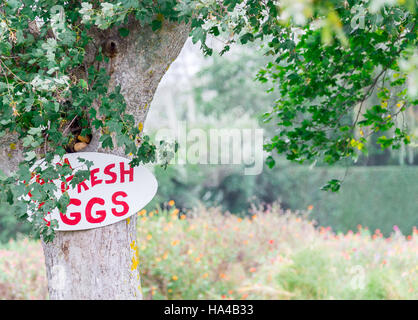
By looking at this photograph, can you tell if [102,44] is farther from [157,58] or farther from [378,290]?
[378,290]

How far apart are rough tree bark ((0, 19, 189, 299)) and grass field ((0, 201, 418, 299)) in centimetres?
290

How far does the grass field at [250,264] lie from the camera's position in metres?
5.27

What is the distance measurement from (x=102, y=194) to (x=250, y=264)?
163 inches

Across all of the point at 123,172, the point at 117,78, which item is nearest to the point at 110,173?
the point at 123,172

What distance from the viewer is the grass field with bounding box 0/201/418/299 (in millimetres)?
5267

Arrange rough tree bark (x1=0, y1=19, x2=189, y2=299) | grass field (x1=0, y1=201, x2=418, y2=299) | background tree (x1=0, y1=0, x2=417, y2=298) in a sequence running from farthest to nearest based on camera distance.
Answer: grass field (x1=0, y1=201, x2=418, y2=299)
rough tree bark (x1=0, y1=19, x2=189, y2=299)
background tree (x1=0, y1=0, x2=417, y2=298)

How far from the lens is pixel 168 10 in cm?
198

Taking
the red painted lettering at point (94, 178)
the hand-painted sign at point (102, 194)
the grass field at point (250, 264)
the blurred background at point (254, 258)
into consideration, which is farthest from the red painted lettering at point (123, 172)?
the grass field at point (250, 264)

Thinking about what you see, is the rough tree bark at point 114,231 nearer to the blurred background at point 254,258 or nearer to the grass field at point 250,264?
the blurred background at point 254,258

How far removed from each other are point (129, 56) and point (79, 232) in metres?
0.91

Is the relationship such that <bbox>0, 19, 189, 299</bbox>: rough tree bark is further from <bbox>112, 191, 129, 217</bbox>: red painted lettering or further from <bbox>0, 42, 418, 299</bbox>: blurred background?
<bbox>0, 42, 418, 299</bbox>: blurred background

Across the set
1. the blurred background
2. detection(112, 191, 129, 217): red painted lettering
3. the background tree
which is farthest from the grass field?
detection(112, 191, 129, 217): red painted lettering

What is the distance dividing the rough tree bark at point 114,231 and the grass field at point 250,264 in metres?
2.90

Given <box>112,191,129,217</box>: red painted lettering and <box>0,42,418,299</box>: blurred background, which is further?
<box>0,42,418,299</box>: blurred background
